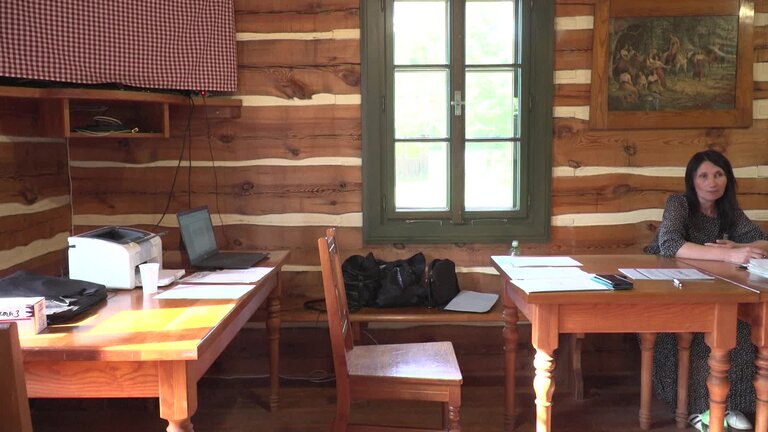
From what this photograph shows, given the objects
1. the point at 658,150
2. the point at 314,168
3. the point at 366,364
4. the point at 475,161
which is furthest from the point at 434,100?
the point at 366,364

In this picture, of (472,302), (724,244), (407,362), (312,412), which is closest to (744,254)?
(724,244)

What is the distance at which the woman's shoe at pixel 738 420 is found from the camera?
280 centimetres

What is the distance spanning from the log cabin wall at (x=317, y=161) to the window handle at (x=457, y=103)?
18.5 inches

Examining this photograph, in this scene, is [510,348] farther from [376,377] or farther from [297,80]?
[297,80]

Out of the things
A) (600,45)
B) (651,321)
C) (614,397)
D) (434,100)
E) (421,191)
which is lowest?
(614,397)

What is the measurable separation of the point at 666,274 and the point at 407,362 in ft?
3.21

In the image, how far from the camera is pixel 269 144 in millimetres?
3389

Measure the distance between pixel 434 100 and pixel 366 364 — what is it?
1.52 m

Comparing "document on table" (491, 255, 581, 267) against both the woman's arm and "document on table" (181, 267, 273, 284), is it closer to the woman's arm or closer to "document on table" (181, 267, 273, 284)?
the woman's arm

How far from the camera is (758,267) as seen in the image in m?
2.41

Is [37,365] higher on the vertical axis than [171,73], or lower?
lower

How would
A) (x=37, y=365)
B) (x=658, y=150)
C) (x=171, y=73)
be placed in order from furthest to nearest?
(x=658, y=150)
(x=171, y=73)
(x=37, y=365)

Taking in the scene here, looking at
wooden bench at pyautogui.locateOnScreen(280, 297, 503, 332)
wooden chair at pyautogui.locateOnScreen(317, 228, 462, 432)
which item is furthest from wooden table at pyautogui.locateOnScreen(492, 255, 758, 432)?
wooden bench at pyautogui.locateOnScreen(280, 297, 503, 332)

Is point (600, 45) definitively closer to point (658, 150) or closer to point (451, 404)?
point (658, 150)
